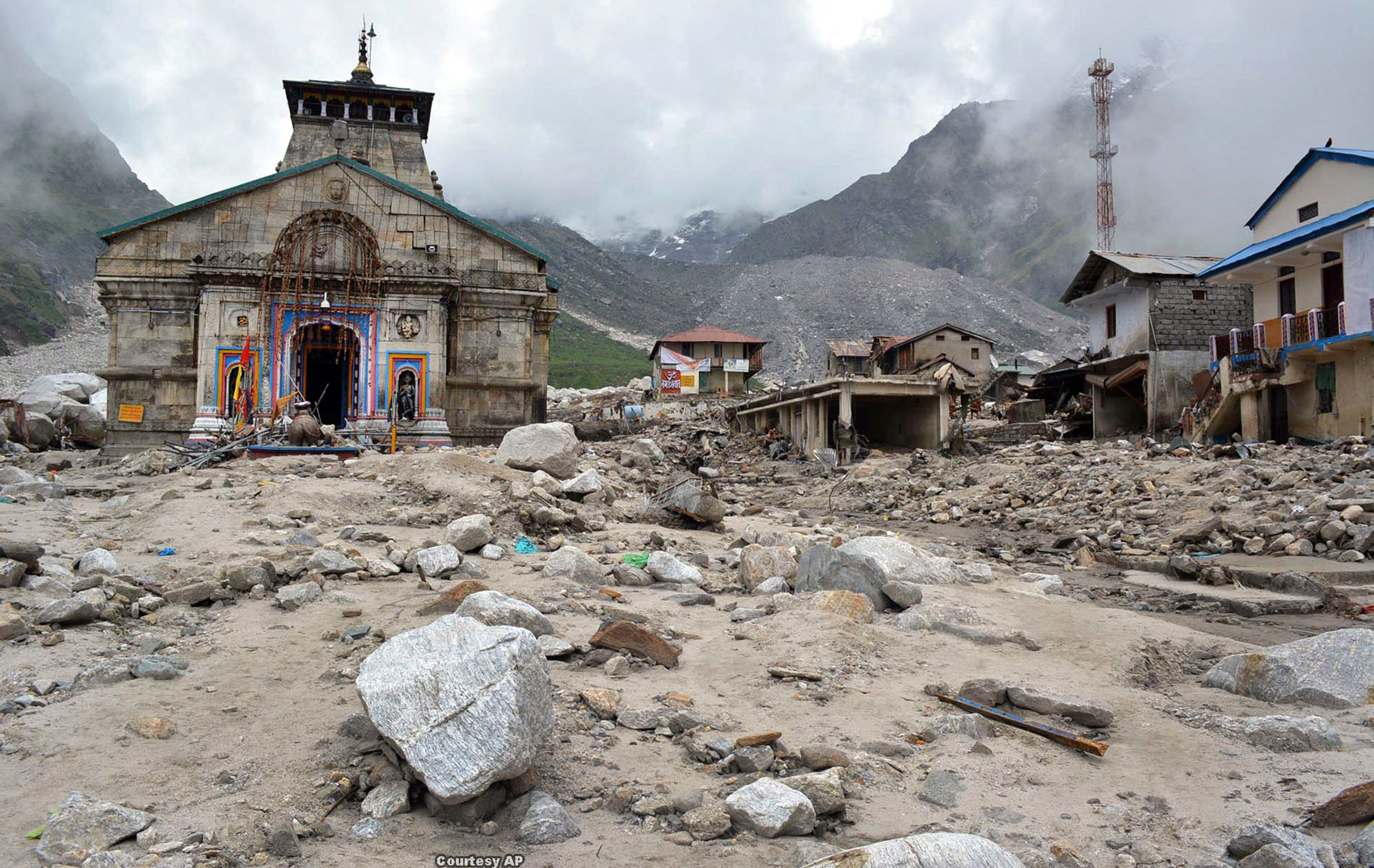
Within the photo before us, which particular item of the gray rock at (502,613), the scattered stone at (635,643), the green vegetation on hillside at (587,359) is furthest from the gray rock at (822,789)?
the green vegetation on hillside at (587,359)

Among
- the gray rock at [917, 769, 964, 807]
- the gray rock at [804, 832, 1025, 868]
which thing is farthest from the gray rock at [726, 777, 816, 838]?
the gray rock at [917, 769, 964, 807]

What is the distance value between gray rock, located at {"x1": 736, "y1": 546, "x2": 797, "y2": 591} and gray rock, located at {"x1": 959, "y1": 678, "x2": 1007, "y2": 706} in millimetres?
2895

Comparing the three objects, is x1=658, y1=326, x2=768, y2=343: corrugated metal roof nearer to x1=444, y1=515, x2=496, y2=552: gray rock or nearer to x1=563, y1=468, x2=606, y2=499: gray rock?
x1=563, y1=468, x2=606, y2=499: gray rock

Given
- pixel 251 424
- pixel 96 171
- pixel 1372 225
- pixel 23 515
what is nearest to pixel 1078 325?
pixel 1372 225

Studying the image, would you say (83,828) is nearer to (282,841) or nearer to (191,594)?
(282,841)

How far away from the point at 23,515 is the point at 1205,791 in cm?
1129

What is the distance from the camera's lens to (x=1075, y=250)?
5000 inches

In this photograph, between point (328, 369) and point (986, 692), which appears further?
point (328, 369)

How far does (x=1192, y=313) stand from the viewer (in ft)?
88.6

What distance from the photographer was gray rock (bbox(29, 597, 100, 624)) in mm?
5539

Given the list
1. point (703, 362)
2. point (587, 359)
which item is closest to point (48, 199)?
point (587, 359)

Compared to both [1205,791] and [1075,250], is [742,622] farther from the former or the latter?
[1075,250]

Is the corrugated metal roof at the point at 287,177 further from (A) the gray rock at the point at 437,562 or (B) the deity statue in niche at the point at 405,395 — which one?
(A) the gray rock at the point at 437,562

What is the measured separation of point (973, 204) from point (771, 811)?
551 feet
